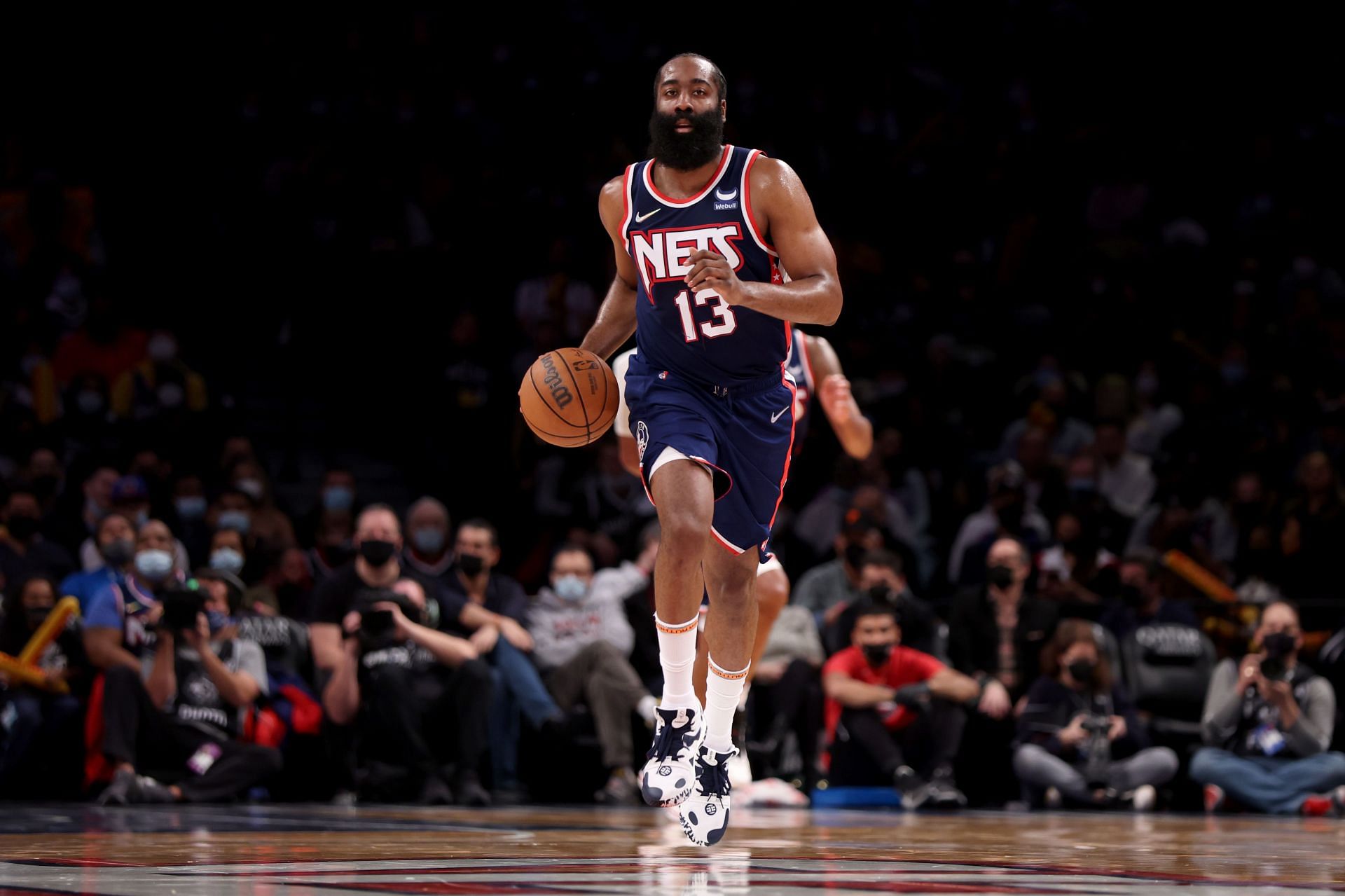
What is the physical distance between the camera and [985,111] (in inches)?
638

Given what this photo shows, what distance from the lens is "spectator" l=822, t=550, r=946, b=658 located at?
32.2ft

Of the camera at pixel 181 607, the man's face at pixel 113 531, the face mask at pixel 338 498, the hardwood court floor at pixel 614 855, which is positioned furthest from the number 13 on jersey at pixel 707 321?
the face mask at pixel 338 498

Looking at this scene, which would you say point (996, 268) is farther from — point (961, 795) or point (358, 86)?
point (961, 795)

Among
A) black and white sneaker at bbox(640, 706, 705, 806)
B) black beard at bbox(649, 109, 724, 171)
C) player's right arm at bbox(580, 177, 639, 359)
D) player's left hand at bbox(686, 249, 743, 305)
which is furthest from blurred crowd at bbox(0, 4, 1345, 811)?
player's left hand at bbox(686, 249, 743, 305)

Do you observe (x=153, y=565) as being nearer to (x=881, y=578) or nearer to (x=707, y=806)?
(x=881, y=578)

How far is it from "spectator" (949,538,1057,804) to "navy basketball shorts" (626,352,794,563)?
4957 mm

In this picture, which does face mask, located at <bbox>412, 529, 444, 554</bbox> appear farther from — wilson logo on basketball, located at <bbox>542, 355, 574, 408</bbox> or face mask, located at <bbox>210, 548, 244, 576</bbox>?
wilson logo on basketball, located at <bbox>542, 355, 574, 408</bbox>

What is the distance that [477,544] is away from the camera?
9.62 metres

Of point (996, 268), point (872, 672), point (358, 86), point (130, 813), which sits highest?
point (358, 86)

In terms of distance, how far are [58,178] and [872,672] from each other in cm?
817

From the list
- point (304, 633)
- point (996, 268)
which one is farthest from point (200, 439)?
point (996, 268)

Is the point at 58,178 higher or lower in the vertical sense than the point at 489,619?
higher

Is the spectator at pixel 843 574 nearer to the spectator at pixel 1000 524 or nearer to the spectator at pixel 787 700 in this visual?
the spectator at pixel 787 700

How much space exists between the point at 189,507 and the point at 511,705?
286 cm
